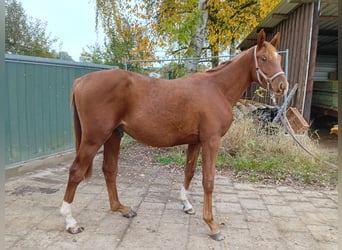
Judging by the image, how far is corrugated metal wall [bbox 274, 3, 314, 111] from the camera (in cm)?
602

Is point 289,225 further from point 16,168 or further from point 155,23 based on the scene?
point 155,23

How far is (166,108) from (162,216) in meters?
1.01

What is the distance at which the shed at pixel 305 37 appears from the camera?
5.96m

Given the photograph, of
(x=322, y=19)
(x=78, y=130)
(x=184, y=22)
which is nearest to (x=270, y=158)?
(x=78, y=130)

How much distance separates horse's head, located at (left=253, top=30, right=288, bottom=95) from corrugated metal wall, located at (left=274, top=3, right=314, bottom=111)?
4143mm

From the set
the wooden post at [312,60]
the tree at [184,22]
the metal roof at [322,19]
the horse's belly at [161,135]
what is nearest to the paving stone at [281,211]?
the horse's belly at [161,135]

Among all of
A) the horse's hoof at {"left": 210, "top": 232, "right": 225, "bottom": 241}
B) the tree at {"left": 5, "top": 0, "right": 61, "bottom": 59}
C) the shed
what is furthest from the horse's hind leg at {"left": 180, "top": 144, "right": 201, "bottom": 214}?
the tree at {"left": 5, "top": 0, "right": 61, "bottom": 59}

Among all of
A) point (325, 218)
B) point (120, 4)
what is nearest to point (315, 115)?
point (120, 4)

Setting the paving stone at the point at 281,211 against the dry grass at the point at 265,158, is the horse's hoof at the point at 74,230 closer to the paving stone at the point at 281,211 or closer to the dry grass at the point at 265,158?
the paving stone at the point at 281,211

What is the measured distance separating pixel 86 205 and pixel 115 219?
43cm

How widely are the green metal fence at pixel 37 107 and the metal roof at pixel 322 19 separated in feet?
15.5

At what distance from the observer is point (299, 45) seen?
21.2 ft

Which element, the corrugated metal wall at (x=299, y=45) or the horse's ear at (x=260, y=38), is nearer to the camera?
the horse's ear at (x=260, y=38)

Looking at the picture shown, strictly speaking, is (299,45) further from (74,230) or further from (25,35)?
(25,35)
